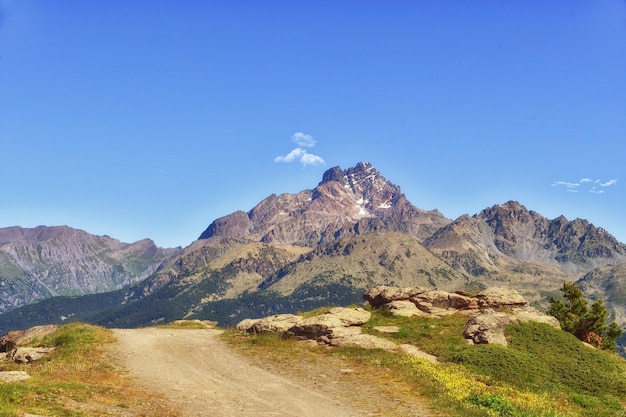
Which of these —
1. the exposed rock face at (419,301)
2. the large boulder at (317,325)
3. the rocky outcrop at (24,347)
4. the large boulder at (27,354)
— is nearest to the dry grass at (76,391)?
the large boulder at (27,354)

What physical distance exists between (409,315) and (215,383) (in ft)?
81.9

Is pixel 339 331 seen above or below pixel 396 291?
below

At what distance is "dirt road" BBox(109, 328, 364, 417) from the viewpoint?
23.3 metres

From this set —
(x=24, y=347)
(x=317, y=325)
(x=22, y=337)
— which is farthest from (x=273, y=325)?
(x=22, y=337)

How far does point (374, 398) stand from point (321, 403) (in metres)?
3.18

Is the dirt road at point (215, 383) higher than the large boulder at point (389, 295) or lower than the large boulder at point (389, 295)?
lower

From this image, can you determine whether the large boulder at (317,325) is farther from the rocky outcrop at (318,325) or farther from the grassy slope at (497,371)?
the grassy slope at (497,371)

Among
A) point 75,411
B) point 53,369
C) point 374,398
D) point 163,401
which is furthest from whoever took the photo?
point 53,369

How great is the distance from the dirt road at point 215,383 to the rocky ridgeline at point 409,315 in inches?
272

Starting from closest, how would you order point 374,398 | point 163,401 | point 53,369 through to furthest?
1. point 163,401
2. point 374,398
3. point 53,369

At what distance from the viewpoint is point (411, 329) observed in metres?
42.9

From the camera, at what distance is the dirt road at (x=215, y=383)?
23344mm

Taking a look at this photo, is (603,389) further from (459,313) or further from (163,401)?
(163,401)

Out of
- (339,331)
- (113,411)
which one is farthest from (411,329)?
(113,411)
